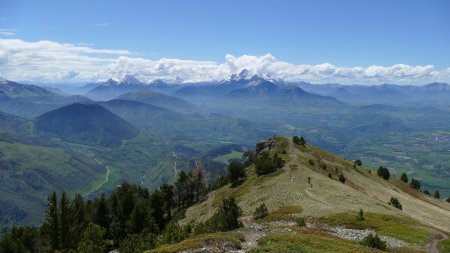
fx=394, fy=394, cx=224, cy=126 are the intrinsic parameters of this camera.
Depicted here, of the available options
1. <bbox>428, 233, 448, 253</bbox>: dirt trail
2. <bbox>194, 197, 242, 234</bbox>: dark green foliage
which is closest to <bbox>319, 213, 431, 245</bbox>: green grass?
<bbox>428, 233, 448, 253</bbox>: dirt trail

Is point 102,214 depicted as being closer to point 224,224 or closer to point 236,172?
point 236,172

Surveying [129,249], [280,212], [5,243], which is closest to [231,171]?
[280,212]

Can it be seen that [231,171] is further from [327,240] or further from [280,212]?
[327,240]

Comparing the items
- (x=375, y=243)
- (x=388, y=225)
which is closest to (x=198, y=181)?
(x=388, y=225)

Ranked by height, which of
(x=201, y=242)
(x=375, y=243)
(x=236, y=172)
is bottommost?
(x=236, y=172)

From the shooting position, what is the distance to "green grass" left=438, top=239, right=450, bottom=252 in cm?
5294

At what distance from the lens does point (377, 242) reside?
171ft

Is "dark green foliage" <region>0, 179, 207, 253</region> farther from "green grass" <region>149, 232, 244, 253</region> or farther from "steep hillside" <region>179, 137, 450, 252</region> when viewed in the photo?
"steep hillside" <region>179, 137, 450, 252</region>

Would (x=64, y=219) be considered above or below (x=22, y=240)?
above

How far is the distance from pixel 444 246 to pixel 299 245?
77.0 feet

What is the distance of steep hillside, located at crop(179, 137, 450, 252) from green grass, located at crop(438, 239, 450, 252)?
1.89m

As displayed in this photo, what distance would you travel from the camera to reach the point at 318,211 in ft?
A: 252

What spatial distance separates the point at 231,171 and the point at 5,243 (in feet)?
245

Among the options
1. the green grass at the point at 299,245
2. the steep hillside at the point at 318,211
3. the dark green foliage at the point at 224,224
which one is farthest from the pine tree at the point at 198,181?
the green grass at the point at 299,245
